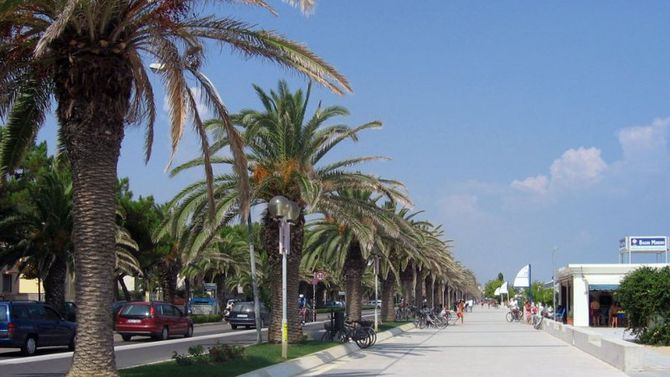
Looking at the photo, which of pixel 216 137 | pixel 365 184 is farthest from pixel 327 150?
pixel 216 137

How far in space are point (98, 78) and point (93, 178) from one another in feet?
5.07

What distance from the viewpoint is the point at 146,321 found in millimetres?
34250

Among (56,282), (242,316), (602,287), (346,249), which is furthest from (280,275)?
(602,287)

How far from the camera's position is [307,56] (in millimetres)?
14539

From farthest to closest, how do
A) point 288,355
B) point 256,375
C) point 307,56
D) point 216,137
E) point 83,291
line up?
point 216,137, point 288,355, point 256,375, point 307,56, point 83,291

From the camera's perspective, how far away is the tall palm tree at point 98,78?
12938 millimetres

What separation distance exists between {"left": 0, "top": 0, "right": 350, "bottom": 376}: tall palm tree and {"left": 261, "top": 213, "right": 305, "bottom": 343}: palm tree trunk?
12.0 meters

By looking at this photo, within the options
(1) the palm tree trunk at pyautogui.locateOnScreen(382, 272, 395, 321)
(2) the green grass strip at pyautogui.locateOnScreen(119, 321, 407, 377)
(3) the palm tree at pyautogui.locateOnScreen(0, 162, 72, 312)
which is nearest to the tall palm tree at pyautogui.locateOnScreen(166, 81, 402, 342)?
(2) the green grass strip at pyautogui.locateOnScreen(119, 321, 407, 377)

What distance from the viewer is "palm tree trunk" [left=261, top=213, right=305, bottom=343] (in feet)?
85.0

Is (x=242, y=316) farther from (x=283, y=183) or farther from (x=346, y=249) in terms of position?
(x=283, y=183)

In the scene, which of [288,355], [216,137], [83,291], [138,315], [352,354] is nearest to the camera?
[83,291]

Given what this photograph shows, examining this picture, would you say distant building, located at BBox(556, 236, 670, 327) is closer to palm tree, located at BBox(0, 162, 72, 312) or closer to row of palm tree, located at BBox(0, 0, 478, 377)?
palm tree, located at BBox(0, 162, 72, 312)

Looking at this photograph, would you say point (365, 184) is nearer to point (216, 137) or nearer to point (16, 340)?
point (216, 137)

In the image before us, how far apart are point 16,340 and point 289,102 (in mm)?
10332
